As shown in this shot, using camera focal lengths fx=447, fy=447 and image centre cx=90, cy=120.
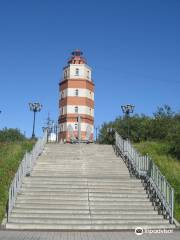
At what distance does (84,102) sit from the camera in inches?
2537

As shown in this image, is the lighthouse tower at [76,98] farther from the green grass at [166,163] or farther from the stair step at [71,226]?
the stair step at [71,226]

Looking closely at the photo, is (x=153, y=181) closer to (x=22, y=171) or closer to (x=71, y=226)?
(x=71, y=226)

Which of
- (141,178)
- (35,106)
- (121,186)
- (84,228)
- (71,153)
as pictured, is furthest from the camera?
(35,106)

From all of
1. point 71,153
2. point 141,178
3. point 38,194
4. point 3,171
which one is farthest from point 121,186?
point 71,153

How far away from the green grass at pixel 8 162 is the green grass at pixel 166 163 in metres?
6.53

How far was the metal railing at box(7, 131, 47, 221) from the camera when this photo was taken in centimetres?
1531

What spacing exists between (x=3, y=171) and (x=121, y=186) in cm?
564

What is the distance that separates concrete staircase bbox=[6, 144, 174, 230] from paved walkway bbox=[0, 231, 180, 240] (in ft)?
2.09

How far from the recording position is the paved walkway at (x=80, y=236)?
1282 centimetres

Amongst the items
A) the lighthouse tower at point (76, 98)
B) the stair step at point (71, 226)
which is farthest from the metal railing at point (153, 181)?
the lighthouse tower at point (76, 98)

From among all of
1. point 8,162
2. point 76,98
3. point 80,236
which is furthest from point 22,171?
point 76,98

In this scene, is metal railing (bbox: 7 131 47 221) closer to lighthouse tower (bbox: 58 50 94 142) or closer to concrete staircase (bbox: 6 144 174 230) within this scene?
concrete staircase (bbox: 6 144 174 230)

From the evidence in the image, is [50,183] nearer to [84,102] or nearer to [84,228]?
[84,228]

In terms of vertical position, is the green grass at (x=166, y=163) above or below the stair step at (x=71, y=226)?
above
